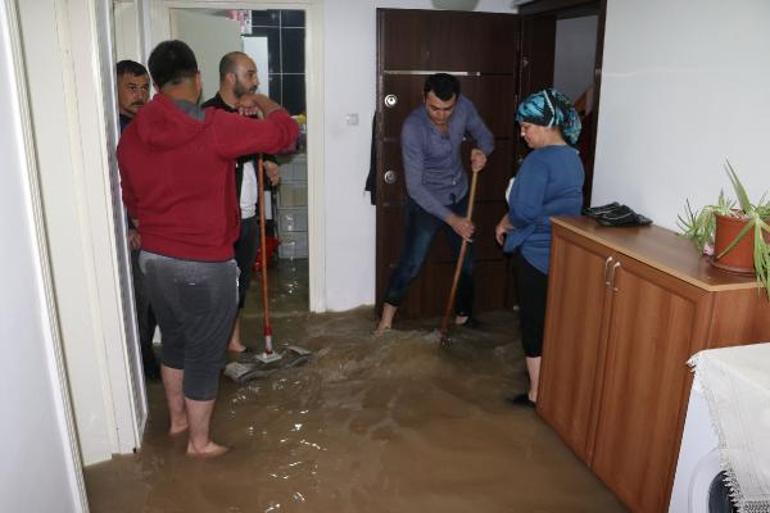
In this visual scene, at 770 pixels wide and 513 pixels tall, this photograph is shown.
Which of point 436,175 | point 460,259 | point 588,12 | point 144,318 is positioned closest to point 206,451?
point 144,318

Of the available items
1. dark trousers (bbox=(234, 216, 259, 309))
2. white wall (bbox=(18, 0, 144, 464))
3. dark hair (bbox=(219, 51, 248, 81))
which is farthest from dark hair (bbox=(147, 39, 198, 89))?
dark trousers (bbox=(234, 216, 259, 309))

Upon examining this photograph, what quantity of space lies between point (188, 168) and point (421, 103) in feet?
6.36

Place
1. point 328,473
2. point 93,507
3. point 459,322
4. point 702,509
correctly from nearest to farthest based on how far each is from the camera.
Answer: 1. point 702,509
2. point 93,507
3. point 328,473
4. point 459,322

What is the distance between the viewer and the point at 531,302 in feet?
9.03

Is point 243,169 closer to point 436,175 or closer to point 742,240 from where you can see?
point 436,175

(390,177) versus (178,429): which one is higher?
(390,177)

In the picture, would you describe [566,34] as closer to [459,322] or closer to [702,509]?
[459,322]

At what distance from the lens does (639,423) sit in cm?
205

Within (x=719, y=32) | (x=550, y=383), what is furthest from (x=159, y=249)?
(x=719, y=32)

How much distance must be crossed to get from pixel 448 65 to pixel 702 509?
274cm

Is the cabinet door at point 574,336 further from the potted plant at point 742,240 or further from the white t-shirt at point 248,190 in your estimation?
the white t-shirt at point 248,190

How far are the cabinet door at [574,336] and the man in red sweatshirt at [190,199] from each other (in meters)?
1.17

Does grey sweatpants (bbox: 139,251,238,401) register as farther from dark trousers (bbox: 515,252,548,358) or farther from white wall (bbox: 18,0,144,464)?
dark trousers (bbox: 515,252,548,358)

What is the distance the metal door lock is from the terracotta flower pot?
2.14 metres
